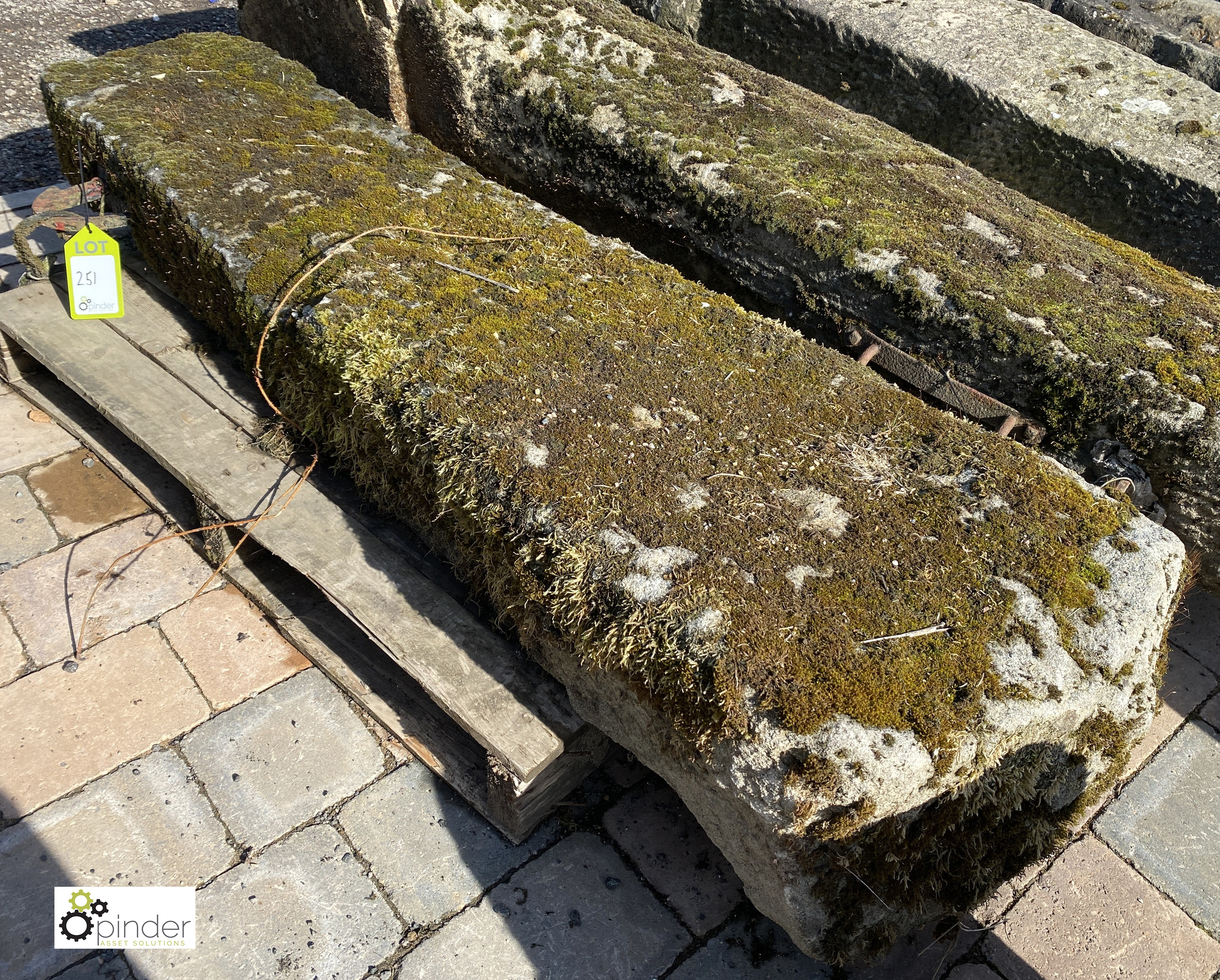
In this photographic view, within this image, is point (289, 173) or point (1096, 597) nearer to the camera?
point (1096, 597)

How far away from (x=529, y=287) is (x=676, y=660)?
159 centimetres

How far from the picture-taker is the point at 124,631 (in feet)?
9.97

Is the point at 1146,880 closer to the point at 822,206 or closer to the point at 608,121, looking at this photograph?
the point at 822,206

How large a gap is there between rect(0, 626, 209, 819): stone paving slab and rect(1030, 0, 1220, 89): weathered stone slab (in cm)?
686

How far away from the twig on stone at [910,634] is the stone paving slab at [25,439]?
133 inches

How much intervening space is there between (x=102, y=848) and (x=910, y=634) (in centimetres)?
232

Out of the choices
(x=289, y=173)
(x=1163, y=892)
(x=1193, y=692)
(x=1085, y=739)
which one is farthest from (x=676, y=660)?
(x=289, y=173)

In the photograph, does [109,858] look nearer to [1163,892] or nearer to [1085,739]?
[1085,739]

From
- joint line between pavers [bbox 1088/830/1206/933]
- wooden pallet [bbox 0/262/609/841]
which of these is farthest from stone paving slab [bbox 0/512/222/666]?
joint line between pavers [bbox 1088/830/1206/933]

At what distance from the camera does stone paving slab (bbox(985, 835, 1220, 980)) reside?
2.50m

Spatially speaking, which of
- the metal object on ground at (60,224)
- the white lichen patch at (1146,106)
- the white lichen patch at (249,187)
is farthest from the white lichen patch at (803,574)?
the white lichen patch at (1146,106)

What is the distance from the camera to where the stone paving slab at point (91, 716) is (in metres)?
2.63

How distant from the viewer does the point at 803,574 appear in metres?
2.16
